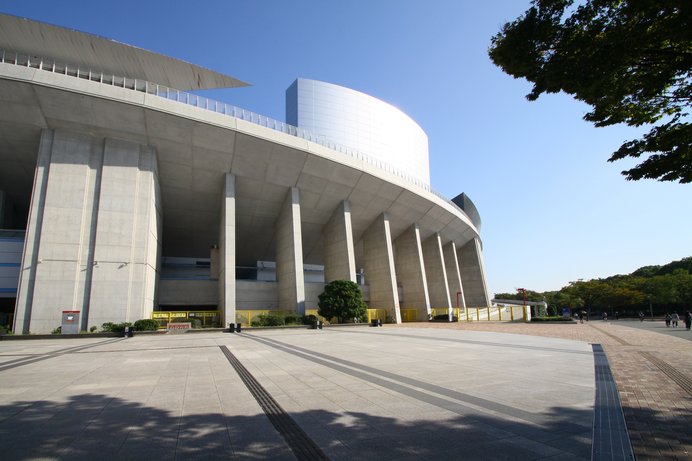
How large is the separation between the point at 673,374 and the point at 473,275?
5363 centimetres

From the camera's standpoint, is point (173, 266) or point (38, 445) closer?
point (38, 445)

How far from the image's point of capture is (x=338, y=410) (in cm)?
509

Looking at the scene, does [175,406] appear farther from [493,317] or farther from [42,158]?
[493,317]

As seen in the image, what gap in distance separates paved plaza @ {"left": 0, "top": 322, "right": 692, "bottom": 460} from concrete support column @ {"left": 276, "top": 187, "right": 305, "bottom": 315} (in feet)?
70.4

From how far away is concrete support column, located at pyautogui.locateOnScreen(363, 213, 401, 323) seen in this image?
3714cm

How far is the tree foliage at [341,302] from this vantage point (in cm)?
3023

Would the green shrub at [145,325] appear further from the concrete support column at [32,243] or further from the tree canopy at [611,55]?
the tree canopy at [611,55]

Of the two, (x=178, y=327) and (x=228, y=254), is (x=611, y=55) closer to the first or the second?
(x=178, y=327)

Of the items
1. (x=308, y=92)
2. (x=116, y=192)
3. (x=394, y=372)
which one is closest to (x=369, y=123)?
(x=308, y=92)

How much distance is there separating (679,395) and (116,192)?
95.6 feet

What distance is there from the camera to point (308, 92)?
56000 mm

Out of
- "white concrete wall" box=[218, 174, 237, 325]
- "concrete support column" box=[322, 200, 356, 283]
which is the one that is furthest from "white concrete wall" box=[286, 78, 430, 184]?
"white concrete wall" box=[218, 174, 237, 325]

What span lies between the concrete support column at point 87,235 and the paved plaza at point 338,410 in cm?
1631

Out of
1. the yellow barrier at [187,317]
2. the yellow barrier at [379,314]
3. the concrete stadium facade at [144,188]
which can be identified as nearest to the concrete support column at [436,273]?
the concrete stadium facade at [144,188]
